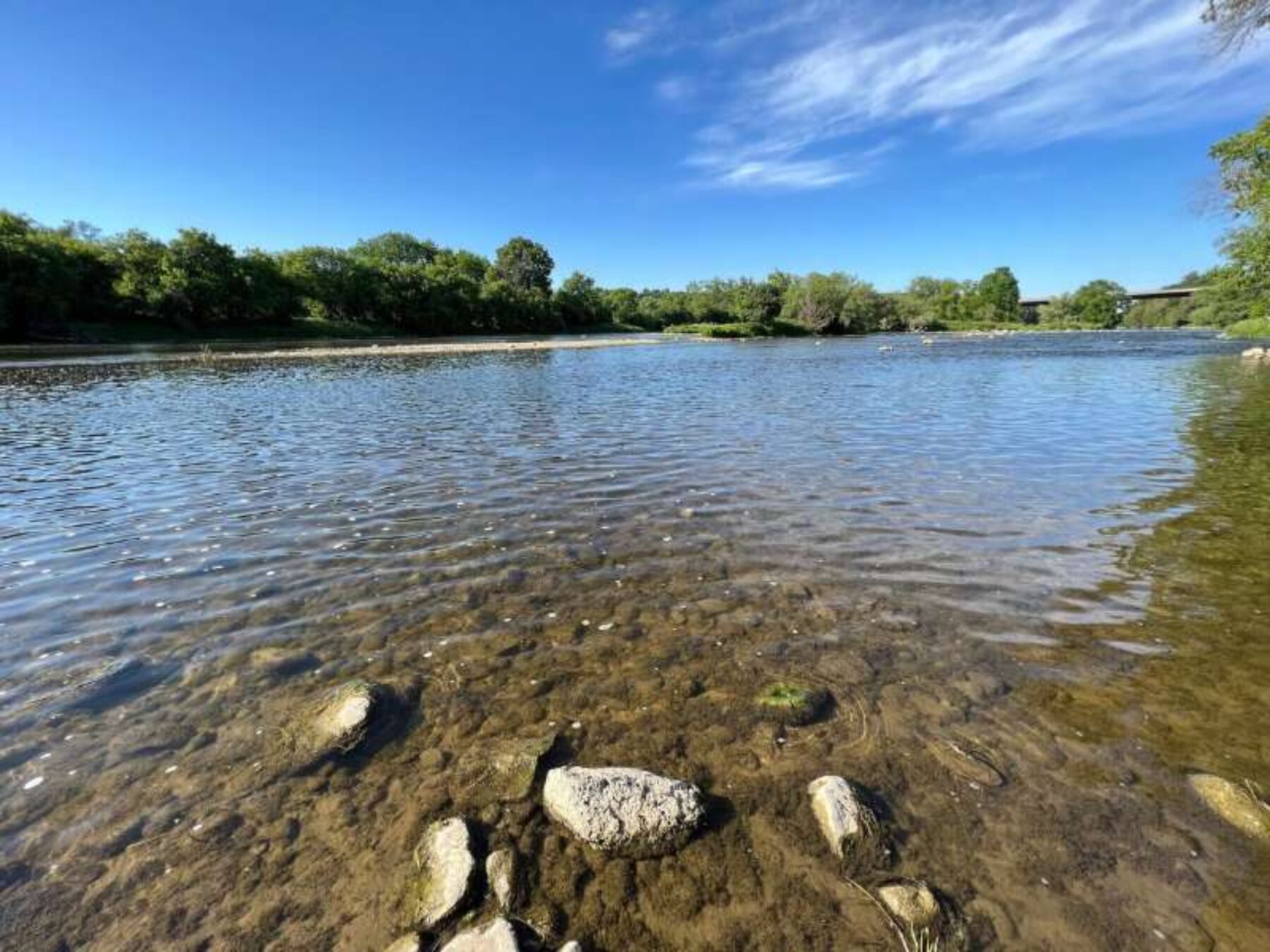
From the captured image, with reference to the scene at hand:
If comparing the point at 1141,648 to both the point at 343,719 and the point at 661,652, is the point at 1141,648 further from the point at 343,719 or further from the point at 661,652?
the point at 343,719

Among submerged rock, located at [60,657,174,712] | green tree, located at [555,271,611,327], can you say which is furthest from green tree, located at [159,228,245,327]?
submerged rock, located at [60,657,174,712]

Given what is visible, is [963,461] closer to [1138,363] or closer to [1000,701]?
[1000,701]

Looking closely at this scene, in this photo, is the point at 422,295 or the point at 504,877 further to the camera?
the point at 422,295

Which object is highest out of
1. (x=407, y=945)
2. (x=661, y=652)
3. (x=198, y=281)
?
(x=198, y=281)

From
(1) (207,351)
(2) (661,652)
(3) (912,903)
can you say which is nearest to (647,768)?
(2) (661,652)

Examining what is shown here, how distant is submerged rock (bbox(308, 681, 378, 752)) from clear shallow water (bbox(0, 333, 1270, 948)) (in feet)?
0.94

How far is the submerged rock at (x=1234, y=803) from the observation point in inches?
180

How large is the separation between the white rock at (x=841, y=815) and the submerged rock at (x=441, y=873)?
281cm

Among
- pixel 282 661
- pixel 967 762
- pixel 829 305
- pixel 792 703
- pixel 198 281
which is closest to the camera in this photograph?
pixel 967 762

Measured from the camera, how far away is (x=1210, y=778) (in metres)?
5.00

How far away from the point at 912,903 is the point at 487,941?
2957 millimetres

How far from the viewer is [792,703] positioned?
6.23 metres

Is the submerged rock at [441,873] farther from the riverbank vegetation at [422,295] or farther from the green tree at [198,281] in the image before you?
the green tree at [198,281]

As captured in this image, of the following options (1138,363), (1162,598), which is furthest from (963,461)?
(1138,363)
